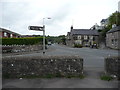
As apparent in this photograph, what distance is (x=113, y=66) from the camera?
6105 mm

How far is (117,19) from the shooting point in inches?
1973

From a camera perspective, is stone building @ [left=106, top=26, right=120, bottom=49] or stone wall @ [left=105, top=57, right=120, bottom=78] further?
stone building @ [left=106, top=26, right=120, bottom=49]

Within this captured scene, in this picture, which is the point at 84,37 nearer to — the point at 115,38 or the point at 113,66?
the point at 115,38

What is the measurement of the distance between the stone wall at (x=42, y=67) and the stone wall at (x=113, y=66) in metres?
1.40

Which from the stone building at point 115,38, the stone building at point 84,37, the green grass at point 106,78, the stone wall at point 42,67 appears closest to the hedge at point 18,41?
the stone building at point 115,38

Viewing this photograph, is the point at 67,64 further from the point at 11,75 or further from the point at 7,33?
the point at 7,33

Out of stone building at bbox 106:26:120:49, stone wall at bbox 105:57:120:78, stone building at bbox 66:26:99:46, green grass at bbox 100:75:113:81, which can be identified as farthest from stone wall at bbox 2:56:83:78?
stone building at bbox 66:26:99:46

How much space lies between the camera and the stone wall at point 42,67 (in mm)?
6125

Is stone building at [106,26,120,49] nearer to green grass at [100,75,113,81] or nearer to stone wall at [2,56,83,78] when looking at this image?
green grass at [100,75,113,81]

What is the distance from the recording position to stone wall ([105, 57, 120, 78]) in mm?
6039

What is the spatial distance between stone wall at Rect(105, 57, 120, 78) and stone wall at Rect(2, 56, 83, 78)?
1401 millimetres

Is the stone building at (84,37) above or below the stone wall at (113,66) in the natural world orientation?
above

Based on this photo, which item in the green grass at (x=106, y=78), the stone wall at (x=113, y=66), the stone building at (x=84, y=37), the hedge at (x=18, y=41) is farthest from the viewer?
the stone building at (x=84, y=37)

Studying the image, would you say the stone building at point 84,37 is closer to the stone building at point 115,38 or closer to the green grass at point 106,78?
the stone building at point 115,38
